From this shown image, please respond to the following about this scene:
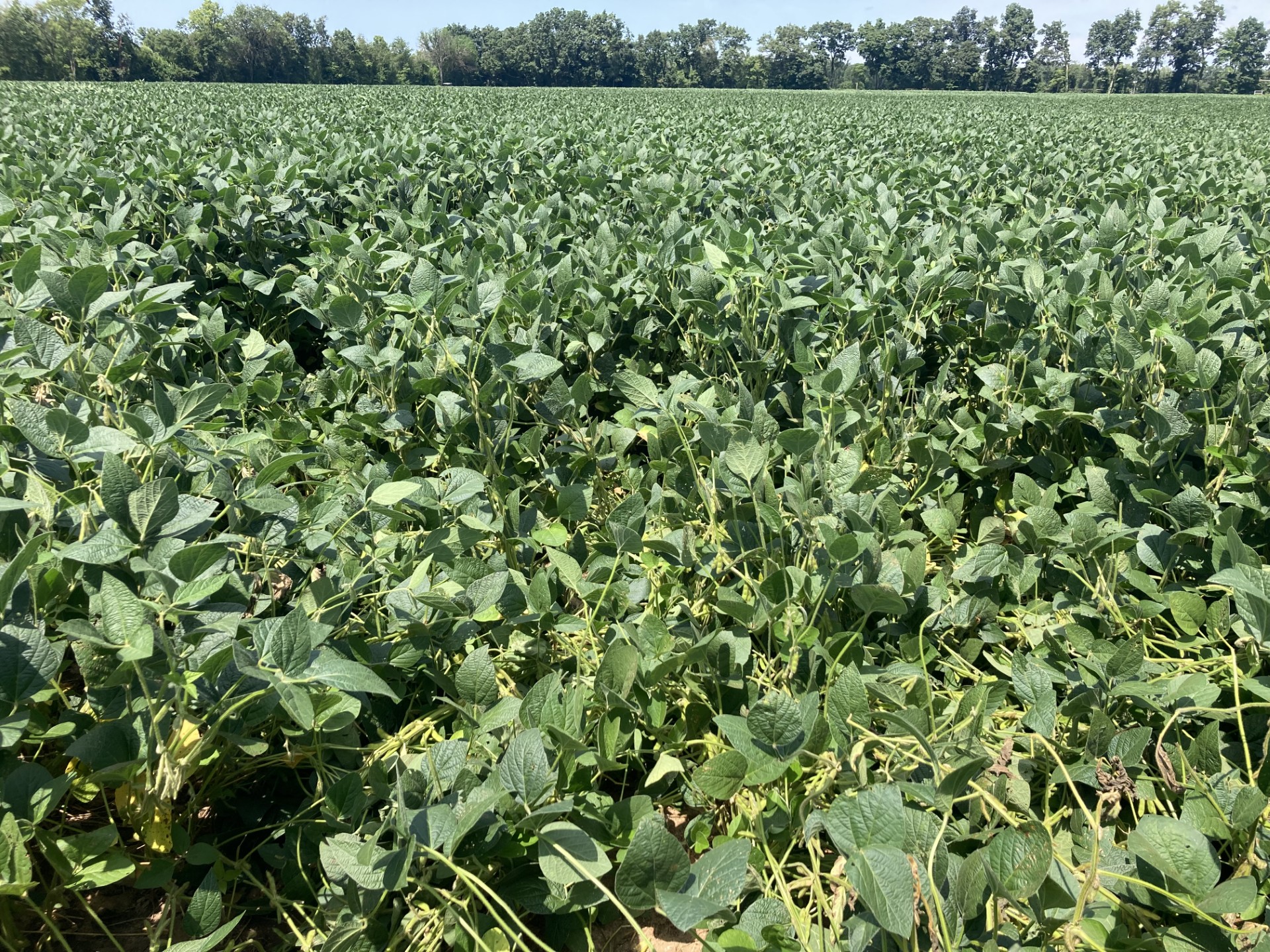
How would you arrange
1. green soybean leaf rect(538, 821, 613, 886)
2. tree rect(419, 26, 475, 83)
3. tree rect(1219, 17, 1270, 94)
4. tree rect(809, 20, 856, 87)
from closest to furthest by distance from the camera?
1. green soybean leaf rect(538, 821, 613, 886)
2. tree rect(1219, 17, 1270, 94)
3. tree rect(419, 26, 475, 83)
4. tree rect(809, 20, 856, 87)

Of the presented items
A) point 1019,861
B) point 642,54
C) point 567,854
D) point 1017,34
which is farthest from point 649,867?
point 1017,34

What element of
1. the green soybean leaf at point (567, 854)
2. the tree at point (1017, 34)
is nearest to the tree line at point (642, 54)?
the tree at point (1017, 34)

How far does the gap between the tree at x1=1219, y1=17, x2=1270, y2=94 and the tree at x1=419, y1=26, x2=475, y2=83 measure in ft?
276

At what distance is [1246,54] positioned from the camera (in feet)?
290

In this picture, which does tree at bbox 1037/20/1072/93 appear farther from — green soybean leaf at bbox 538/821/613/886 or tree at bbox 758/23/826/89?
green soybean leaf at bbox 538/821/613/886

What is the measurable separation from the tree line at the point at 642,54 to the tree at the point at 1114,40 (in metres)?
0.19

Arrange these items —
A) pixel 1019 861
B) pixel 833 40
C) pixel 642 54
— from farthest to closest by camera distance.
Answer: pixel 833 40 → pixel 642 54 → pixel 1019 861

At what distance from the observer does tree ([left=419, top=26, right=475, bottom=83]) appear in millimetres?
85000

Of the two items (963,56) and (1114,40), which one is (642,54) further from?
(1114,40)

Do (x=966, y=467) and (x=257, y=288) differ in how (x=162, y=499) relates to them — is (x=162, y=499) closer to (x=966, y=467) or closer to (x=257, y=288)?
(x=257, y=288)

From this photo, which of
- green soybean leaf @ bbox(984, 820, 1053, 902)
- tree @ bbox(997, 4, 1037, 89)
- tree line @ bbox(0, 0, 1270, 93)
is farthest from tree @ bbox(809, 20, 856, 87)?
green soybean leaf @ bbox(984, 820, 1053, 902)

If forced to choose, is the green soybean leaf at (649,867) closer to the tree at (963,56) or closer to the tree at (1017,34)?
the tree at (963,56)

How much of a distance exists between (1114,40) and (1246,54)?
2266cm

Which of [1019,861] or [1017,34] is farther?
[1017,34]
